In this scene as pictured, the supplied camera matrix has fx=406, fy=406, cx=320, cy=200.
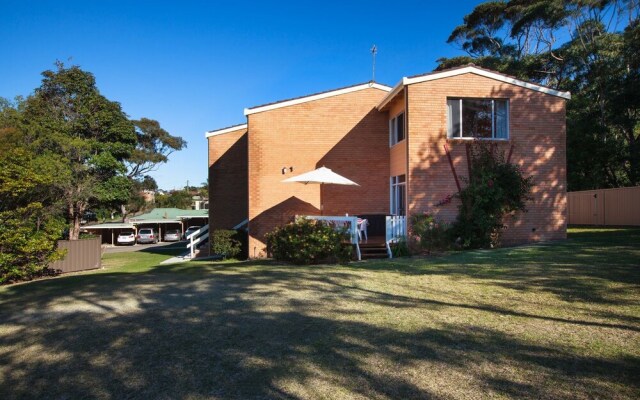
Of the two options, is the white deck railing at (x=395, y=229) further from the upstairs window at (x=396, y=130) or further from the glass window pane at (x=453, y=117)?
the glass window pane at (x=453, y=117)

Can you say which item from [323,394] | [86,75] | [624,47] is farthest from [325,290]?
[86,75]

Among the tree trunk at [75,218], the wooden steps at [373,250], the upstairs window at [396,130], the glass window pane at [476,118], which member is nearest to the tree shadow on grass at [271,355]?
the wooden steps at [373,250]

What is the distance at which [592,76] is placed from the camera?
27062 millimetres

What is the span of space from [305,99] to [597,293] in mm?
11849

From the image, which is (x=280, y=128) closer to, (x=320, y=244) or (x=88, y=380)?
(x=320, y=244)

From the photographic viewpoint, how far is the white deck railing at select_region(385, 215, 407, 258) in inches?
511

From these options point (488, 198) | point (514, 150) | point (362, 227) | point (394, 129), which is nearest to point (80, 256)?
point (362, 227)

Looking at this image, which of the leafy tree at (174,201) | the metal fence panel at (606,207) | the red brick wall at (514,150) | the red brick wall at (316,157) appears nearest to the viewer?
the red brick wall at (514,150)

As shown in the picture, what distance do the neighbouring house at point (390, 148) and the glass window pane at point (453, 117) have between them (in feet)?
0.11

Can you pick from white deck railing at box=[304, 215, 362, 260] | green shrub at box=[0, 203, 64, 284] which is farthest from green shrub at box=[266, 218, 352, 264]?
green shrub at box=[0, 203, 64, 284]

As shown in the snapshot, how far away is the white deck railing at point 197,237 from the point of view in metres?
21.2

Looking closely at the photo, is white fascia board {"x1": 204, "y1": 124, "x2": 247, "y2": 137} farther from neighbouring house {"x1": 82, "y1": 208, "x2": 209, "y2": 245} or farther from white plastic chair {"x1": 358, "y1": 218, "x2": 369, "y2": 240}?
neighbouring house {"x1": 82, "y1": 208, "x2": 209, "y2": 245}

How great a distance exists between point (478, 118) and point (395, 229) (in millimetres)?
4703

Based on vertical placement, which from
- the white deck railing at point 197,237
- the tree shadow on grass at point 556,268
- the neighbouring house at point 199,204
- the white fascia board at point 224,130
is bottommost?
the white deck railing at point 197,237
